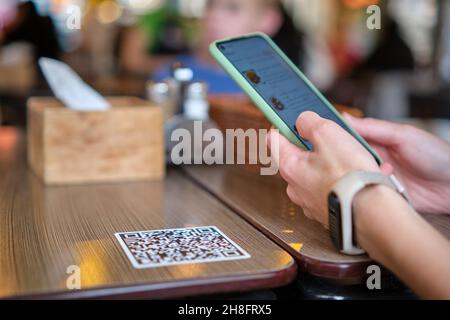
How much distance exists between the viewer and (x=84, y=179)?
1228 mm

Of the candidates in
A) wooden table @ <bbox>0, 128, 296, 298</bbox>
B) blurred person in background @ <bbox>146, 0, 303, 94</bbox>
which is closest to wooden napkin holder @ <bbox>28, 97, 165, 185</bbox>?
wooden table @ <bbox>0, 128, 296, 298</bbox>

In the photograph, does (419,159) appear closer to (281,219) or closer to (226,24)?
(281,219)

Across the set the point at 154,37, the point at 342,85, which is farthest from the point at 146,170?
the point at 154,37

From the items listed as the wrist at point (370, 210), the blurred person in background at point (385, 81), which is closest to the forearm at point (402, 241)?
the wrist at point (370, 210)

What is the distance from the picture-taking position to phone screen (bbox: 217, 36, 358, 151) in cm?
93

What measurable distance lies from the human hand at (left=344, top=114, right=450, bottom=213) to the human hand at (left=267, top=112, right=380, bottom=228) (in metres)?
0.20

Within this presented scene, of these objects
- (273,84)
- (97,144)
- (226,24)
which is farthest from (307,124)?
(226,24)

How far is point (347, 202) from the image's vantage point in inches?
29.8

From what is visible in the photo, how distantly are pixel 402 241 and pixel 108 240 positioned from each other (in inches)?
15.9

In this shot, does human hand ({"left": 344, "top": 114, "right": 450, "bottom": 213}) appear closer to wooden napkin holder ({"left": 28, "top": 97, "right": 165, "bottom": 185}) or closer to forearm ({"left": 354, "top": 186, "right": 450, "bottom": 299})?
forearm ({"left": 354, "top": 186, "right": 450, "bottom": 299})

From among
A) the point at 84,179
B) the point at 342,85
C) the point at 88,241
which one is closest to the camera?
the point at 88,241
